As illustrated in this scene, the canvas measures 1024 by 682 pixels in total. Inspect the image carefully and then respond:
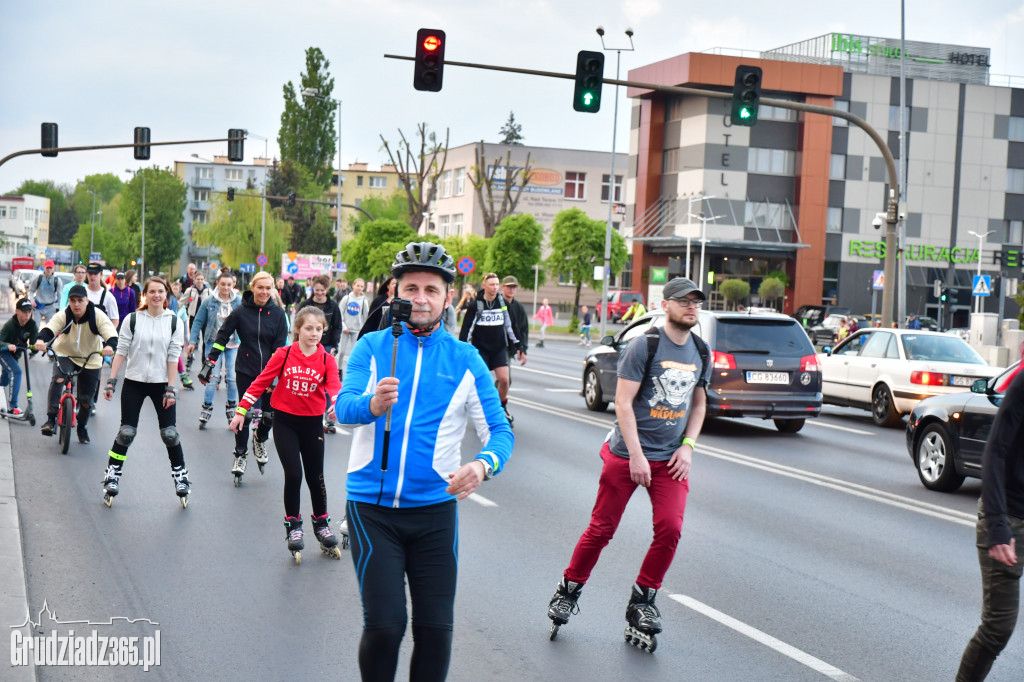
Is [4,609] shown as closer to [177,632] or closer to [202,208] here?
[177,632]

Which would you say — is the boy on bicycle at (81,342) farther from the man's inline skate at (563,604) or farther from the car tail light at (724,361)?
the car tail light at (724,361)

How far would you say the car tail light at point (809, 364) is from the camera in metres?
16.2

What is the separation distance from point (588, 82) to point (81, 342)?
9.69m

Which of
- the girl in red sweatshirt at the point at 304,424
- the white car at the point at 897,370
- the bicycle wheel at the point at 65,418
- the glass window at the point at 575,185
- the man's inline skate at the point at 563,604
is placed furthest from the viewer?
the glass window at the point at 575,185

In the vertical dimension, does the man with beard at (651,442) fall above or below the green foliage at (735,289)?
below

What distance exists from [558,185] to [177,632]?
295ft

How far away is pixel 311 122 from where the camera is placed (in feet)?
322

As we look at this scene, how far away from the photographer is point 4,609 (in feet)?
19.3

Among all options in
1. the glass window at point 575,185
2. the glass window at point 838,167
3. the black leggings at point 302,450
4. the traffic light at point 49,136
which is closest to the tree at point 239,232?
the glass window at point 575,185

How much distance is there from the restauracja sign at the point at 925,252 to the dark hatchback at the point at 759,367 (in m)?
59.4

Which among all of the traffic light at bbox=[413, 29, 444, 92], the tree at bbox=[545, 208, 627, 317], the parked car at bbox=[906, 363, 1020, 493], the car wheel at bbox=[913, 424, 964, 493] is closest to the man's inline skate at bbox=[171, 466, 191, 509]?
the parked car at bbox=[906, 363, 1020, 493]

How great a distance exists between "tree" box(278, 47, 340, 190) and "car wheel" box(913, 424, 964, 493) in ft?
295

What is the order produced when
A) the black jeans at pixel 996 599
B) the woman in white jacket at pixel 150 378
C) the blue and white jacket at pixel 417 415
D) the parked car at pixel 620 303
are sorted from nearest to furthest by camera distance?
the blue and white jacket at pixel 417 415, the black jeans at pixel 996 599, the woman in white jacket at pixel 150 378, the parked car at pixel 620 303

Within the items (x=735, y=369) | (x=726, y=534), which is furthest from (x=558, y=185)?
(x=726, y=534)
